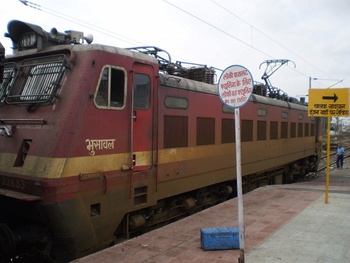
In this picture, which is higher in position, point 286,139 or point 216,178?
point 286,139

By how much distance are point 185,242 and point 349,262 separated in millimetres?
2357

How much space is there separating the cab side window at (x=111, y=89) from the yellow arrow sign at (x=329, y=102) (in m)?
5.21

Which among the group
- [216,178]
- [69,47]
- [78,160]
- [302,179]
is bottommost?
[302,179]

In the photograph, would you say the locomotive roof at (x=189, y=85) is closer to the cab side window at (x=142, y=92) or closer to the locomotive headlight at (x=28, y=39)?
the cab side window at (x=142, y=92)

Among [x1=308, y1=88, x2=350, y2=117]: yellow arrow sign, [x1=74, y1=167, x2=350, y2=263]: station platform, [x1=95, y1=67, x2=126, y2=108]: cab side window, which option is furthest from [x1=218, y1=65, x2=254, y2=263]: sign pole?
[x1=308, y1=88, x2=350, y2=117]: yellow arrow sign

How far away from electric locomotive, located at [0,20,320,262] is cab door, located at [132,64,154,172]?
0.02m

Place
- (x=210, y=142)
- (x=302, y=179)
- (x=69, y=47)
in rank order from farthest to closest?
(x=302, y=179), (x=210, y=142), (x=69, y=47)

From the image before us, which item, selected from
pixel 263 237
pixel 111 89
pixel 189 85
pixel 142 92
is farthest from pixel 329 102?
pixel 111 89

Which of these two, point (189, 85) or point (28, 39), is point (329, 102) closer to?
point (189, 85)

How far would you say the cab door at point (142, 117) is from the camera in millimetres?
5934

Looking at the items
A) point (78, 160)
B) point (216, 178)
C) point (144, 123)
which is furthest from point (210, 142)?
point (78, 160)

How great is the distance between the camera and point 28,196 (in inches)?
187

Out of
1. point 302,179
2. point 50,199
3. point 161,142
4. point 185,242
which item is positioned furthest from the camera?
point 302,179

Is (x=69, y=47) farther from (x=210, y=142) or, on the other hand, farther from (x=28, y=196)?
(x=210, y=142)
